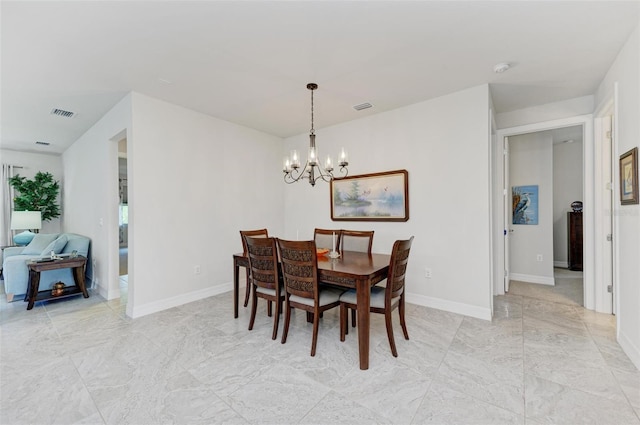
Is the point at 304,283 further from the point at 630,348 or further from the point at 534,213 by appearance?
the point at 534,213

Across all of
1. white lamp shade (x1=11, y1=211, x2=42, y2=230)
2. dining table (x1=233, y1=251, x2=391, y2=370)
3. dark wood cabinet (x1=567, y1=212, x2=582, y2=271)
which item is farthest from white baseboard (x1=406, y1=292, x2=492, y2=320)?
white lamp shade (x1=11, y1=211, x2=42, y2=230)

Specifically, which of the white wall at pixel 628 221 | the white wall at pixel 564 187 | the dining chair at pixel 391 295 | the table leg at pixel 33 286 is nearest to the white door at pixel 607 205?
the white wall at pixel 628 221

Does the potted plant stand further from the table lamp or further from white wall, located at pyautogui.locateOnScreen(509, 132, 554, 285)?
white wall, located at pyautogui.locateOnScreen(509, 132, 554, 285)

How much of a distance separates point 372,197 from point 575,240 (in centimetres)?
445

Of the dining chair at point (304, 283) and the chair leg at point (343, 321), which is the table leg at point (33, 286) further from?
the chair leg at point (343, 321)

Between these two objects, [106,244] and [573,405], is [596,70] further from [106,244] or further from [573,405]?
[106,244]

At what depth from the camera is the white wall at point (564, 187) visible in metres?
5.73

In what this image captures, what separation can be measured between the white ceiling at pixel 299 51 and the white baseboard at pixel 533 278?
108 inches

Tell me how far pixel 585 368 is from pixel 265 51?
3.51 m

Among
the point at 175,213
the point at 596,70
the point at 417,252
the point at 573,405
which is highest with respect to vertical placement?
the point at 596,70

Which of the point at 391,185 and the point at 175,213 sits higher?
the point at 391,185

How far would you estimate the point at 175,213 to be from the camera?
3.58m

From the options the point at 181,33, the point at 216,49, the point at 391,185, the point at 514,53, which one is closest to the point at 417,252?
the point at 391,185

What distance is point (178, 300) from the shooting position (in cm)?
357
